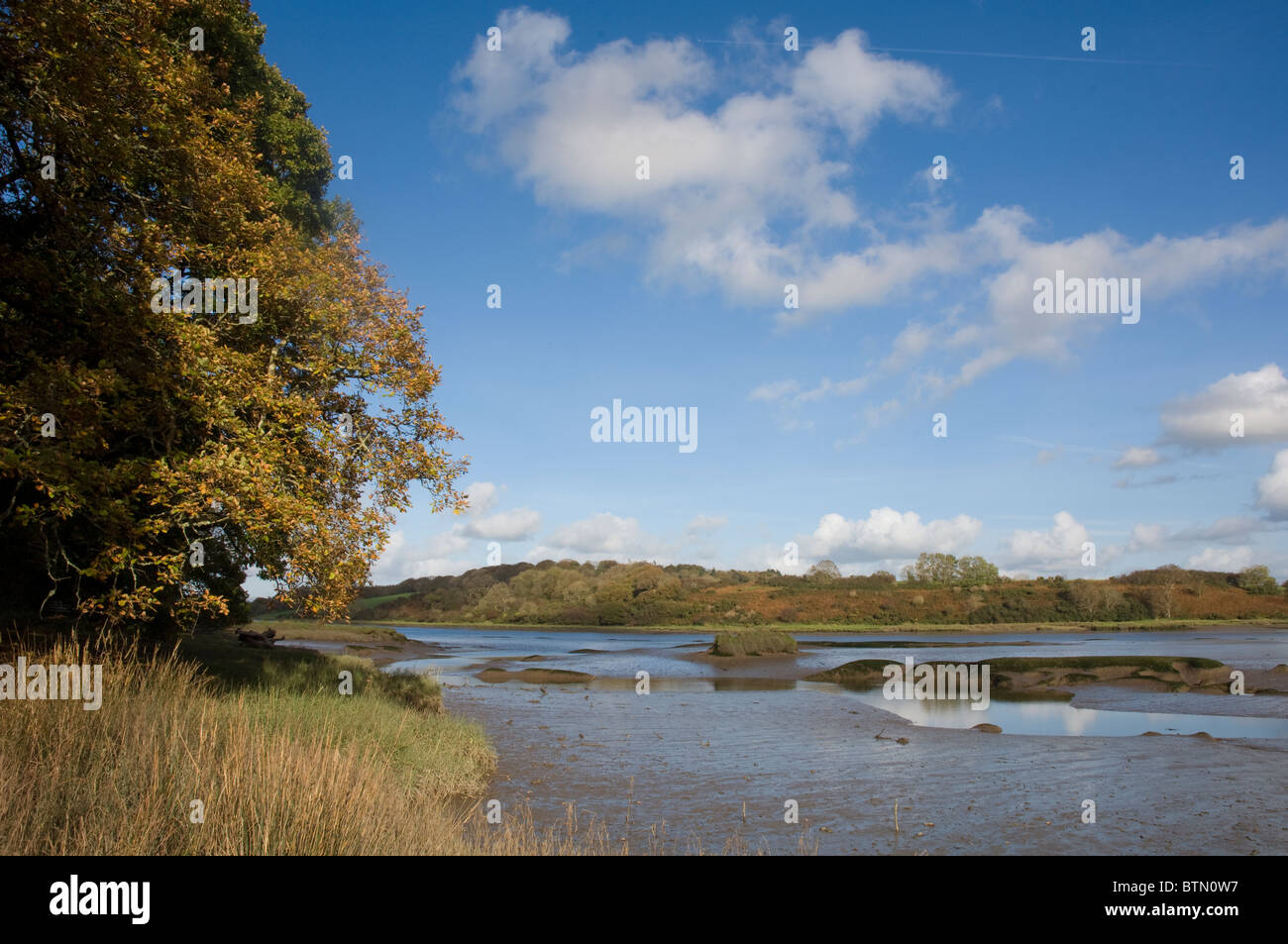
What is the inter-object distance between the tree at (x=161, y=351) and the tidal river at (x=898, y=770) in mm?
6734

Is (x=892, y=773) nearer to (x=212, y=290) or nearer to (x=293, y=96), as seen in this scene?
(x=212, y=290)

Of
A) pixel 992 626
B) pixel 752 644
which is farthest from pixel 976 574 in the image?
pixel 752 644

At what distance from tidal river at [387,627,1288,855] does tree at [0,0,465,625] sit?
6.73 meters

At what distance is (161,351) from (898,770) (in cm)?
1656

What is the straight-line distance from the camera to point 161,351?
11.9 meters

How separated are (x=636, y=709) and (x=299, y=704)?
50.8 feet

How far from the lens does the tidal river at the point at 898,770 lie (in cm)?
1155

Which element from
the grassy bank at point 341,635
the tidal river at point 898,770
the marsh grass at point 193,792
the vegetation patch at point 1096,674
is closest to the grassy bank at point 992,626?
the grassy bank at point 341,635

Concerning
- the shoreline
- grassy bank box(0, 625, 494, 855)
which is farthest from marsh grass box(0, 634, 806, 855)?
the shoreline

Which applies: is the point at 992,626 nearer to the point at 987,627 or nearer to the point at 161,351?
the point at 987,627

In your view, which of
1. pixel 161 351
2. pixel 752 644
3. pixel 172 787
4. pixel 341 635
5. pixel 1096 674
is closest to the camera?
pixel 172 787

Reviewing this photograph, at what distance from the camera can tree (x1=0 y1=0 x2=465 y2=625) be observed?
10.6 m

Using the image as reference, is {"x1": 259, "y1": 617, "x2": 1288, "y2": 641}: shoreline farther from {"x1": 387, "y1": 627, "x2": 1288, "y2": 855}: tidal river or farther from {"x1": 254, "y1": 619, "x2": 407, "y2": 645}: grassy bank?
{"x1": 387, "y1": 627, "x2": 1288, "y2": 855}: tidal river
